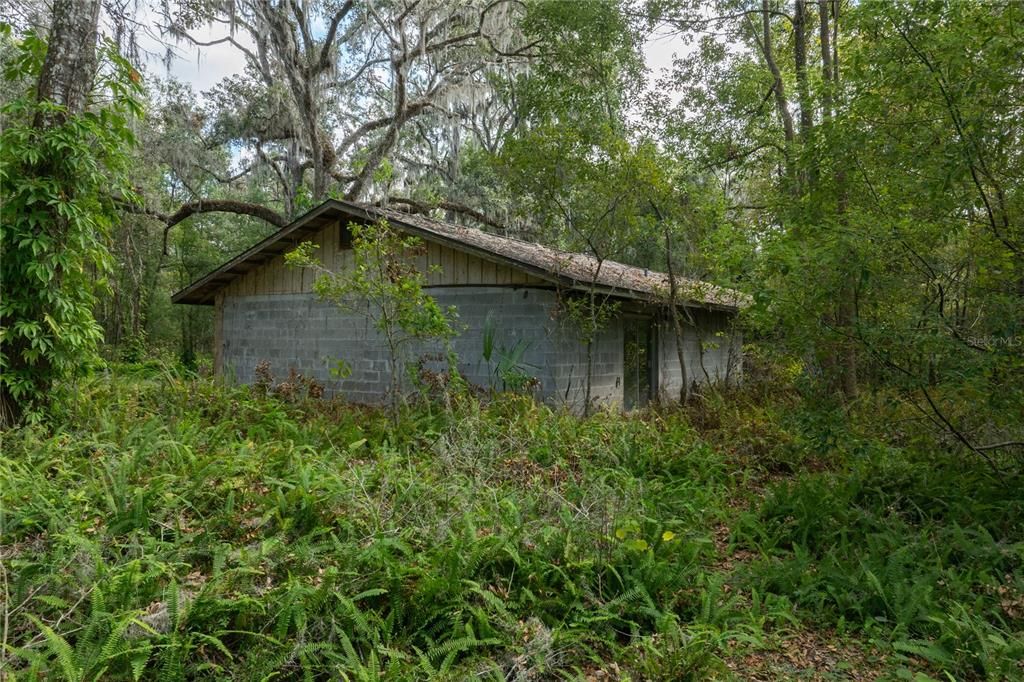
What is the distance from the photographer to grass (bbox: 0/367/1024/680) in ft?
11.5

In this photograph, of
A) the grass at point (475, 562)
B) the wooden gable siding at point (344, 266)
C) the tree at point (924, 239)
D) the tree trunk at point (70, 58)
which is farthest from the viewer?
the wooden gable siding at point (344, 266)

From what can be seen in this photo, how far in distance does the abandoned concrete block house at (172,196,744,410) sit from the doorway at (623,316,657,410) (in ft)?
0.07

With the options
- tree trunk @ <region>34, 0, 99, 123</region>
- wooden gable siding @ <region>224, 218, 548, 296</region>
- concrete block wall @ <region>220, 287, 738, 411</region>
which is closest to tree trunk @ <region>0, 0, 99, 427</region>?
tree trunk @ <region>34, 0, 99, 123</region>

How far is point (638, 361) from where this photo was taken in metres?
12.6

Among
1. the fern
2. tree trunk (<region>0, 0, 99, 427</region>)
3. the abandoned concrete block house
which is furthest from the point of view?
the abandoned concrete block house

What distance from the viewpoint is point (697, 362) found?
14.9 meters

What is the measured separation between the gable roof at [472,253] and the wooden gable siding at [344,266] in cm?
20

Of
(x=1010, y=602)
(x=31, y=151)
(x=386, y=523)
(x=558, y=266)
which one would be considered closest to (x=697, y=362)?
(x=558, y=266)

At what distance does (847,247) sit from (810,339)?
2.94ft

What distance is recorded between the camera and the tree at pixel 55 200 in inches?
239

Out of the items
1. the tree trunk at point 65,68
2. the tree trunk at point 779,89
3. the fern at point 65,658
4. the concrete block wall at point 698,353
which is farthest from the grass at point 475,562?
the tree trunk at point 779,89

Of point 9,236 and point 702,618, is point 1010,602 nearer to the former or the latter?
point 702,618

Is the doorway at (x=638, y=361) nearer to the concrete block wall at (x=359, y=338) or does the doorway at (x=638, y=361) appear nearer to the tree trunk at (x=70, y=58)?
the concrete block wall at (x=359, y=338)

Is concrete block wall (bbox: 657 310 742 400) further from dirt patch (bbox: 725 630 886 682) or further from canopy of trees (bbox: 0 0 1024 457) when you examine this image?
dirt patch (bbox: 725 630 886 682)
